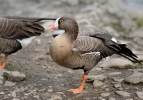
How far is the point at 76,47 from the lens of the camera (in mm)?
4836

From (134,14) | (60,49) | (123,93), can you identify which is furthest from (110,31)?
(60,49)

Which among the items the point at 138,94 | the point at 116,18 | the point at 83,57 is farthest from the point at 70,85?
the point at 116,18

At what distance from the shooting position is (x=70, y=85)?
5500 millimetres

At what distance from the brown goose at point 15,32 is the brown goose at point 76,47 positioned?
1083mm

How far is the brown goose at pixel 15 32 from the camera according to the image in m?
5.62

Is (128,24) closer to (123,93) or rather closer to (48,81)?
(48,81)

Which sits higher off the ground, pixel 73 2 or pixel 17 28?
pixel 73 2

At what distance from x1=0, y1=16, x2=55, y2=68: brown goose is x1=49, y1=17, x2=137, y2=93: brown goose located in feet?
3.55

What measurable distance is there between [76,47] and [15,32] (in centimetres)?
139

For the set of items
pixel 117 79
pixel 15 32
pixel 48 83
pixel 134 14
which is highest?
pixel 134 14

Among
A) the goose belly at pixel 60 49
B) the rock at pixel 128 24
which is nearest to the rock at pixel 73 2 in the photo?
the rock at pixel 128 24

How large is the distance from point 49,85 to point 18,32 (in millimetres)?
1120

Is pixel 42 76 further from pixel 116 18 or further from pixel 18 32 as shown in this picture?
pixel 116 18

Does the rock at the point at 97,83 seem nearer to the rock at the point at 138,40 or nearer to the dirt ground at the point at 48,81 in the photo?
the dirt ground at the point at 48,81
